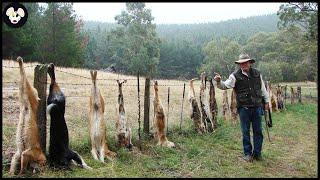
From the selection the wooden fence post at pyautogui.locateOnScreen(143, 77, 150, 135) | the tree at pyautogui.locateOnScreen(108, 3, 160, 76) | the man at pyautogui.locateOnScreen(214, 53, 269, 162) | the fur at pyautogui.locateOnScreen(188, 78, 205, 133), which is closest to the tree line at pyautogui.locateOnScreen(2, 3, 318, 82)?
the tree at pyautogui.locateOnScreen(108, 3, 160, 76)

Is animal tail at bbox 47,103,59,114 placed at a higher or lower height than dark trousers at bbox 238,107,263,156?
higher

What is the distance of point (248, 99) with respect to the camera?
28.8 ft

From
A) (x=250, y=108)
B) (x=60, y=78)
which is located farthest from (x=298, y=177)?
(x=60, y=78)

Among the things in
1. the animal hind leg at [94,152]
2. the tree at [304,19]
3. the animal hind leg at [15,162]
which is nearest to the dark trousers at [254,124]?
the animal hind leg at [94,152]

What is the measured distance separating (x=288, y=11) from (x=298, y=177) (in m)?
26.0

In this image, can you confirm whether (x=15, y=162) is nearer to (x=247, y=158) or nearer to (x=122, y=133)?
(x=122, y=133)

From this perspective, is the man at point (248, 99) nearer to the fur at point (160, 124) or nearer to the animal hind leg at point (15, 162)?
the fur at point (160, 124)

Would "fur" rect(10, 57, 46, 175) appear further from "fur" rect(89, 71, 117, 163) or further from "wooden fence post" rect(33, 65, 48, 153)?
"fur" rect(89, 71, 117, 163)

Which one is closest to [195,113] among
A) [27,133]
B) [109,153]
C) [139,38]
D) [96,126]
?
[109,153]

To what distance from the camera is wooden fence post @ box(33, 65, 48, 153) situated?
266 inches

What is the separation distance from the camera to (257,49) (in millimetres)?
80250

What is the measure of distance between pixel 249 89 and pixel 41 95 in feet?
13.9

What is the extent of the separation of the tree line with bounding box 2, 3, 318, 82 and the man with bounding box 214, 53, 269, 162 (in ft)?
21.3

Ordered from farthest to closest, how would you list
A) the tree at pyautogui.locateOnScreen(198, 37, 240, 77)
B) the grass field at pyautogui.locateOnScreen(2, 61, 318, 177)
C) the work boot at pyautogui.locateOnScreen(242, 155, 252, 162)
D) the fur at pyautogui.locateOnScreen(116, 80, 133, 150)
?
the tree at pyautogui.locateOnScreen(198, 37, 240, 77) < the work boot at pyautogui.locateOnScreen(242, 155, 252, 162) < the fur at pyautogui.locateOnScreen(116, 80, 133, 150) < the grass field at pyautogui.locateOnScreen(2, 61, 318, 177)
